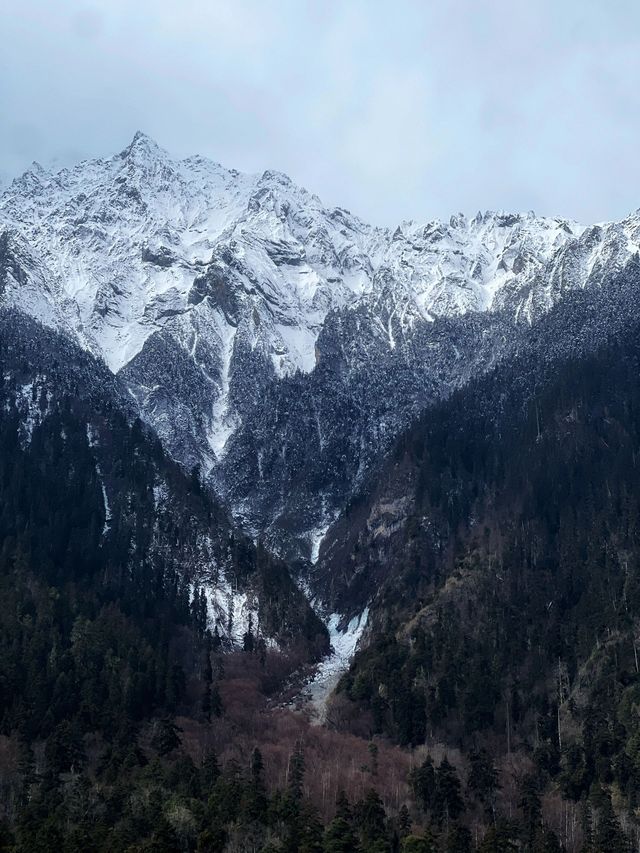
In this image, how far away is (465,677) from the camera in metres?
188

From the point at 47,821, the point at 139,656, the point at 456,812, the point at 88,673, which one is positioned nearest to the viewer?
the point at 47,821

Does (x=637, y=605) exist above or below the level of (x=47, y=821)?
above

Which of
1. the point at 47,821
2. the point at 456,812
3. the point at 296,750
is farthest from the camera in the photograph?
the point at 296,750

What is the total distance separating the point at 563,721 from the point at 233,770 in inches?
2452

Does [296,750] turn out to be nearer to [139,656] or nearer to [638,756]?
[139,656]

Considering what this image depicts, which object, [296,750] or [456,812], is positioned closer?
[456,812]

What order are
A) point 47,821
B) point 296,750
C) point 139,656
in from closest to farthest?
point 47,821 < point 296,750 < point 139,656

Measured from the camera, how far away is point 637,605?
595 ft

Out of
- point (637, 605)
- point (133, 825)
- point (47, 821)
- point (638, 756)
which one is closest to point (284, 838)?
point (133, 825)

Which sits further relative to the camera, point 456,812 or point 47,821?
point 456,812

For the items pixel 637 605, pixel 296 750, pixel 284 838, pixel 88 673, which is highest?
pixel 637 605

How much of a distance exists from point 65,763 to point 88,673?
2869 centimetres

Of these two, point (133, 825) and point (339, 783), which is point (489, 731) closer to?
point (339, 783)

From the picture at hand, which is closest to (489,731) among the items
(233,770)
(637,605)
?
(637,605)
